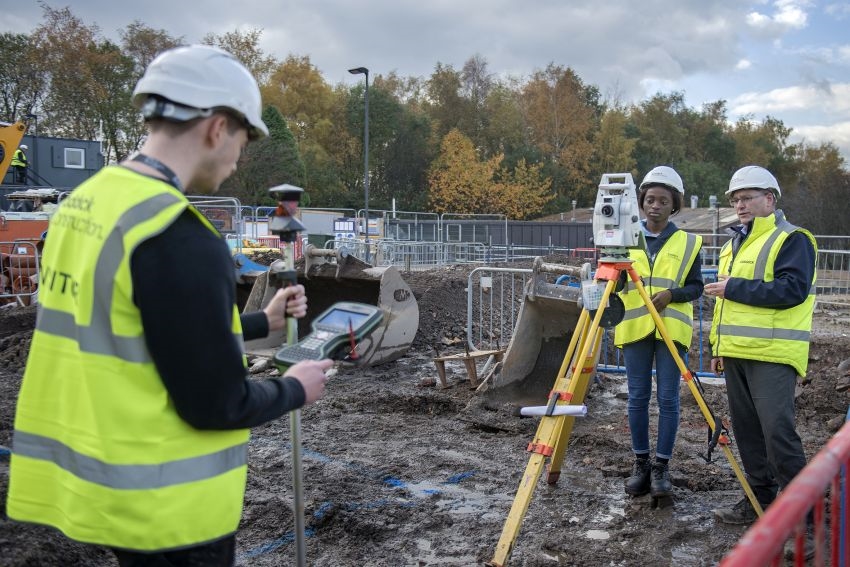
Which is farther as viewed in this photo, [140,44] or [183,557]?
[140,44]

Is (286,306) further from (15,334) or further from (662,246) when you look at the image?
(15,334)

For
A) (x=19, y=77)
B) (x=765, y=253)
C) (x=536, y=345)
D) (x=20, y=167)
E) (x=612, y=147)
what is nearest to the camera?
(x=765, y=253)

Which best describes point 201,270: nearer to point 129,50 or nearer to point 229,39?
point 129,50

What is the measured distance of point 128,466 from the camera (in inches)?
66.7

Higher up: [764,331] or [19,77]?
[19,77]

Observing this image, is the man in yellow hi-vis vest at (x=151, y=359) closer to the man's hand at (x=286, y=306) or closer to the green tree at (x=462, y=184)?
the man's hand at (x=286, y=306)

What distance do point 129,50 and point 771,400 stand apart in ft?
116

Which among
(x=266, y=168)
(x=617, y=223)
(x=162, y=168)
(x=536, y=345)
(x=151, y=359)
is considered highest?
(x=266, y=168)

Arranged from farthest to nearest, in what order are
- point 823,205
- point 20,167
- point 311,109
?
point 311,109 < point 823,205 < point 20,167

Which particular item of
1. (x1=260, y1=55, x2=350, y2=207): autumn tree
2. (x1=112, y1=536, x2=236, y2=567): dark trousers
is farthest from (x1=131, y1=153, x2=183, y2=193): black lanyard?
(x1=260, y1=55, x2=350, y2=207): autumn tree

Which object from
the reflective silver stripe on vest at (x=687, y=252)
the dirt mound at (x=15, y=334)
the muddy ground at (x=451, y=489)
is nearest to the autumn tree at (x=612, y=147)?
the dirt mound at (x=15, y=334)

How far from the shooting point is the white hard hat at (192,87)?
180cm

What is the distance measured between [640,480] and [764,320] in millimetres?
1289

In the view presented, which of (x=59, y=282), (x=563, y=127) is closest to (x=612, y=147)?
(x=563, y=127)
